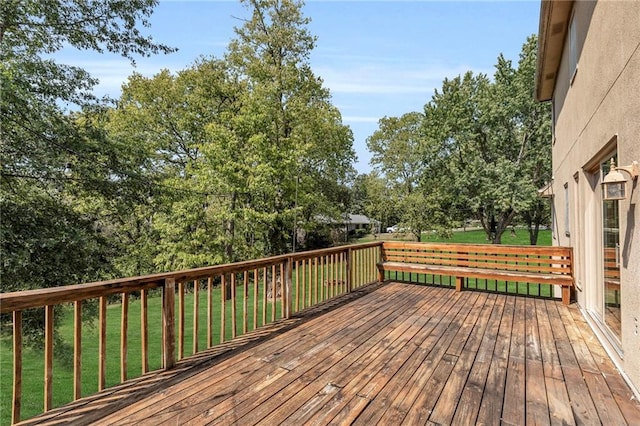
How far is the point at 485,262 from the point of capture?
5.92 meters

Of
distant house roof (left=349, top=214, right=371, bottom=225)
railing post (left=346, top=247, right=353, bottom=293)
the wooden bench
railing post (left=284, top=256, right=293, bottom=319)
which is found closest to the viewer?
railing post (left=284, top=256, right=293, bottom=319)

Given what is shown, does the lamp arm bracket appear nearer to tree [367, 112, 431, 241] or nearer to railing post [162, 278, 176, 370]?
railing post [162, 278, 176, 370]

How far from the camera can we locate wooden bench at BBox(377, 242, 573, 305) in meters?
5.12

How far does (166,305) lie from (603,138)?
4.30m

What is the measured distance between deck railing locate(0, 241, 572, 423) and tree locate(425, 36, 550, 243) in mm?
6135

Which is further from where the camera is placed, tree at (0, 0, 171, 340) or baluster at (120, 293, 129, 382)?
tree at (0, 0, 171, 340)

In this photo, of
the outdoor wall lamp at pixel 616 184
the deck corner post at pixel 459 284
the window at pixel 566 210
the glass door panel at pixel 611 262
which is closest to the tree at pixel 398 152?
the window at pixel 566 210

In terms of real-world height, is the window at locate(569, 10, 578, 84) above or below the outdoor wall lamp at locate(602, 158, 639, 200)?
above

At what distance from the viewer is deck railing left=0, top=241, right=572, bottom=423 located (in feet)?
7.16

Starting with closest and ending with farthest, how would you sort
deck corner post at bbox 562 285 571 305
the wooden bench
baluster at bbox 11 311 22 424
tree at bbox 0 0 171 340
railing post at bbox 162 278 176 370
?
baluster at bbox 11 311 22 424, railing post at bbox 162 278 176 370, deck corner post at bbox 562 285 571 305, the wooden bench, tree at bbox 0 0 171 340

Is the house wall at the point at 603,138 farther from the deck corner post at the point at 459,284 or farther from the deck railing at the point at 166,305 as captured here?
the deck corner post at the point at 459,284

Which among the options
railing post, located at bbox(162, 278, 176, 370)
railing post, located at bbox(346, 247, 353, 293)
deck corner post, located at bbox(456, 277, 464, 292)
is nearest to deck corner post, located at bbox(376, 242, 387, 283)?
railing post, located at bbox(346, 247, 353, 293)

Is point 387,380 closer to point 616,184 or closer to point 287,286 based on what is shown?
point 287,286

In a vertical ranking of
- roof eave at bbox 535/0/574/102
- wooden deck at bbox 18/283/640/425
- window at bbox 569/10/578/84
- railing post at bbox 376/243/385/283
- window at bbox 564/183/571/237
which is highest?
roof eave at bbox 535/0/574/102
